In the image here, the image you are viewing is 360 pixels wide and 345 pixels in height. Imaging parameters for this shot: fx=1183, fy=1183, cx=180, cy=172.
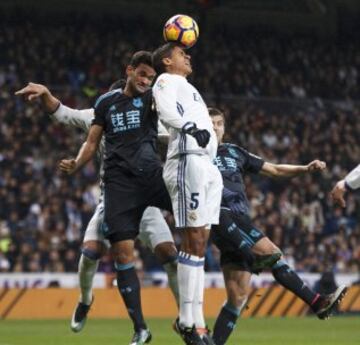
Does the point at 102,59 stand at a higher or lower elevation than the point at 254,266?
lower

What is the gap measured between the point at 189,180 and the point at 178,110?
1.90 ft

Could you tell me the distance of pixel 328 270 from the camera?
23.8 meters

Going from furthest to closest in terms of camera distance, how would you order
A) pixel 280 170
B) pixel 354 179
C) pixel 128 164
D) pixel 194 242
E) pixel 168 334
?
pixel 168 334 < pixel 280 170 < pixel 128 164 < pixel 194 242 < pixel 354 179

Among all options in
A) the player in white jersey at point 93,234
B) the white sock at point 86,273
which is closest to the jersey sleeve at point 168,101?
→ the player in white jersey at point 93,234

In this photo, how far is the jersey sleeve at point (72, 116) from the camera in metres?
11.3

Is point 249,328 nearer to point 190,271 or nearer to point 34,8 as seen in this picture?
point 190,271

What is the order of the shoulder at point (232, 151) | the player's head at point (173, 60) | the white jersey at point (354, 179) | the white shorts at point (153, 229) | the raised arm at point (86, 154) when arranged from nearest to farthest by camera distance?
the white jersey at point (354, 179) → the player's head at point (173, 60) → the raised arm at point (86, 154) → the white shorts at point (153, 229) → the shoulder at point (232, 151)

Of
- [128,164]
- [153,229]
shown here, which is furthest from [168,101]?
[153,229]

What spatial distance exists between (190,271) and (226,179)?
2.07m

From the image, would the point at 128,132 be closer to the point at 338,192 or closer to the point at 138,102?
the point at 138,102

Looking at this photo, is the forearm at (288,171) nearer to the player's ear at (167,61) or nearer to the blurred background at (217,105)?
the player's ear at (167,61)

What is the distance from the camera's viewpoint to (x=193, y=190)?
31.7ft

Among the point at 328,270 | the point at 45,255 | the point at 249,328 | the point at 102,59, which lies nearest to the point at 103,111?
the point at 249,328

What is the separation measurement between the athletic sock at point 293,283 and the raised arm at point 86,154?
90.4 inches
